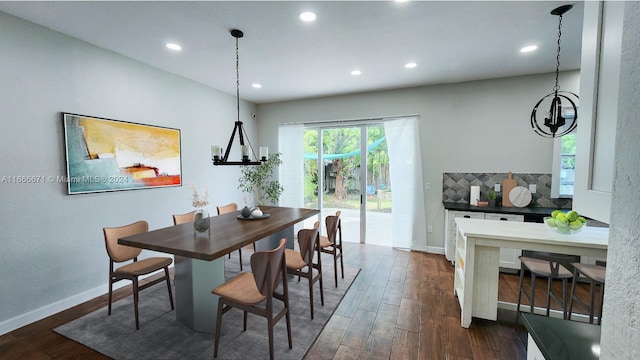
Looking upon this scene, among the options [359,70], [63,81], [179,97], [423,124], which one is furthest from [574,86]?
[63,81]

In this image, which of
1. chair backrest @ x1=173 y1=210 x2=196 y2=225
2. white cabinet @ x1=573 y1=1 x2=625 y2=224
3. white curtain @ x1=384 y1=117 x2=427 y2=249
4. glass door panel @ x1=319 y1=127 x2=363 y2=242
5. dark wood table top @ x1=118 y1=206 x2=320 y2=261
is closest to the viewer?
white cabinet @ x1=573 y1=1 x2=625 y2=224

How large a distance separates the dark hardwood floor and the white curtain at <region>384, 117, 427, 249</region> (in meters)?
1.11

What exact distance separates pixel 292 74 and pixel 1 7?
8.78 feet

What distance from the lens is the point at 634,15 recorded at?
1.78 ft

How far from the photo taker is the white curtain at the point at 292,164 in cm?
511

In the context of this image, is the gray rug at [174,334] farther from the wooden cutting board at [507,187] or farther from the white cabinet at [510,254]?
the wooden cutting board at [507,187]

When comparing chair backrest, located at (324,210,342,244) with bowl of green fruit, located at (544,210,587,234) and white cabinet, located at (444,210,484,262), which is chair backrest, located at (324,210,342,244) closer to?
white cabinet, located at (444,210,484,262)

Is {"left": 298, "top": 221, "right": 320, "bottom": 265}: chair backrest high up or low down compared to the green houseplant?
down

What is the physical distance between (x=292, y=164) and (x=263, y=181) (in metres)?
0.67

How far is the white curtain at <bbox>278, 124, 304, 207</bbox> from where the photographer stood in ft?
16.8

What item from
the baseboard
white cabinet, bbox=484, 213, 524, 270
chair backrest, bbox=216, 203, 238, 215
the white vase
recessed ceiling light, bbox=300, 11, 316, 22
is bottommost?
the baseboard

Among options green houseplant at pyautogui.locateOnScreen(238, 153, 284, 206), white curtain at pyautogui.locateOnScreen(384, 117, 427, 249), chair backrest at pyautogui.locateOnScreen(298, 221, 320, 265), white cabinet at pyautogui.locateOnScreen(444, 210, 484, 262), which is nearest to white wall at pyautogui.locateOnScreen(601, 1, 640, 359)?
chair backrest at pyautogui.locateOnScreen(298, 221, 320, 265)

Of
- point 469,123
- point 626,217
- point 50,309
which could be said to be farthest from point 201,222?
point 469,123

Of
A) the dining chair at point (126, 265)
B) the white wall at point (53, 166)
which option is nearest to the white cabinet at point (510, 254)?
the dining chair at point (126, 265)
